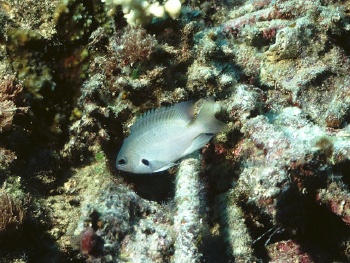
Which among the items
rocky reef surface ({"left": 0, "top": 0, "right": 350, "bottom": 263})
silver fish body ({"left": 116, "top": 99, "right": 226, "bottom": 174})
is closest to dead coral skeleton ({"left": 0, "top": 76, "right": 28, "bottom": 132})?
rocky reef surface ({"left": 0, "top": 0, "right": 350, "bottom": 263})

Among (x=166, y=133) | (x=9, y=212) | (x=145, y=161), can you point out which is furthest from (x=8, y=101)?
(x=166, y=133)

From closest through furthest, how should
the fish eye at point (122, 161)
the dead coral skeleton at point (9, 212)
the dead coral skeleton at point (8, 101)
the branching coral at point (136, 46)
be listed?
the dead coral skeleton at point (9, 212) < the fish eye at point (122, 161) < the dead coral skeleton at point (8, 101) < the branching coral at point (136, 46)

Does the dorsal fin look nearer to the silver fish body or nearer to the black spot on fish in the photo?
the silver fish body

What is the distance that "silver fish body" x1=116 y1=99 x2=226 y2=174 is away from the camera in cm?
303

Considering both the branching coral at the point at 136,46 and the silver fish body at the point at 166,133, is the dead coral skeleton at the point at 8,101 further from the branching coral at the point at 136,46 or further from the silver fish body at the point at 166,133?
the silver fish body at the point at 166,133

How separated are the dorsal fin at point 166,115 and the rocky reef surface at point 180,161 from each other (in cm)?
53

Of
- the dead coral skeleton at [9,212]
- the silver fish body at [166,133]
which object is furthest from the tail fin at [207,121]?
the dead coral skeleton at [9,212]

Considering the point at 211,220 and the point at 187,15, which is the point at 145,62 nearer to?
the point at 187,15

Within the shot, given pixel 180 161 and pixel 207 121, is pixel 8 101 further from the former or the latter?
pixel 207 121

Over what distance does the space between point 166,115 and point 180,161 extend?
Result: 60cm

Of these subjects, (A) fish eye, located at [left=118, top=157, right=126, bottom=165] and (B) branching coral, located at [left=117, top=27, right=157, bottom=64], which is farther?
(B) branching coral, located at [left=117, top=27, right=157, bottom=64]

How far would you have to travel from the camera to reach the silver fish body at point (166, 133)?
3027mm

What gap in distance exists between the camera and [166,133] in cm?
305

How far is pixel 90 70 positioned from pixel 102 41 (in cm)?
39
